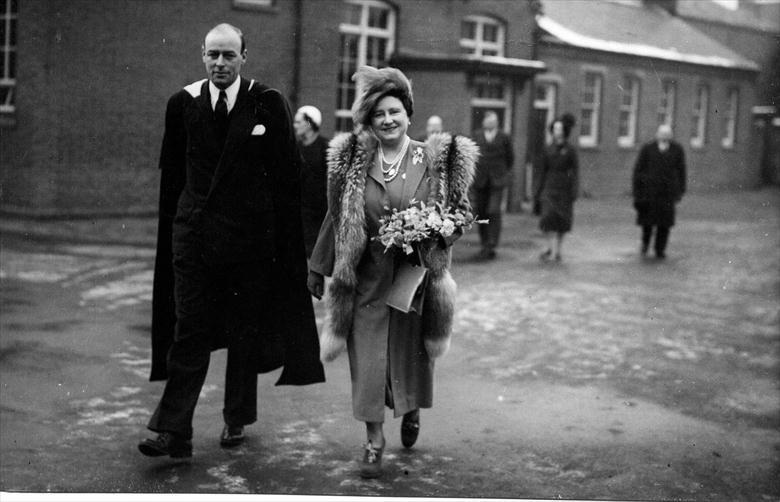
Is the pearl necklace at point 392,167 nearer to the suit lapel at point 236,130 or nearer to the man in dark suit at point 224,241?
the man in dark suit at point 224,241

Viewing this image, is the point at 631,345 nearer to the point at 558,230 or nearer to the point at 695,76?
the point at 558,230

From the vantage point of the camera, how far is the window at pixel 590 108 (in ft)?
93.3

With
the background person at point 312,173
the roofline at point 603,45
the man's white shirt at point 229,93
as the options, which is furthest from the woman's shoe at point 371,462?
the roofline at point 603,45

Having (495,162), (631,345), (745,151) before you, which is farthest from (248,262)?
(745,151)

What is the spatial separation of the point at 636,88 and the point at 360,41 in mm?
15102

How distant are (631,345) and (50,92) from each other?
1084 cm

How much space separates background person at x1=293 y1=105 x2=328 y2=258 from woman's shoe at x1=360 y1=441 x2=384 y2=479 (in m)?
4.63

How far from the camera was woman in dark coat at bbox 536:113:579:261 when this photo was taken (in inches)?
539

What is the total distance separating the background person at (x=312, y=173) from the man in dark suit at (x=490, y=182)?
4.43 meters

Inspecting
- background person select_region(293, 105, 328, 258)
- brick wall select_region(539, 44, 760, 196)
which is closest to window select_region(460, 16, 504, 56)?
background person select_region(293, 105, 328, 258)

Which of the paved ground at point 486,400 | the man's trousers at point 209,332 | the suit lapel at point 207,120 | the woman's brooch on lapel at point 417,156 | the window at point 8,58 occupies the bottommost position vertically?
the paved ground at point 486,400

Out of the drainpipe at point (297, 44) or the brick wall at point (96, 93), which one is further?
the drainpipe at point (297, 44)

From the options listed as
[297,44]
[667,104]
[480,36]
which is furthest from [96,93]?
[667,104]

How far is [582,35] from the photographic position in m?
27.4
